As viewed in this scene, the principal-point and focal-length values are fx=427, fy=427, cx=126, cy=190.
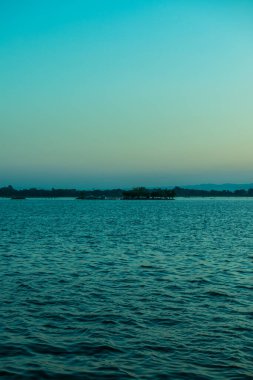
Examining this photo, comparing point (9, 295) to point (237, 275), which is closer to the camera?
point (9, 295)

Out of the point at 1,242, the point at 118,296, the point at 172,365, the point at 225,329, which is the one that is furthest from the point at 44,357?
the point at 1,242

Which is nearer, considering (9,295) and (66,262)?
(9,295)

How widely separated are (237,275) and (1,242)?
3239cm

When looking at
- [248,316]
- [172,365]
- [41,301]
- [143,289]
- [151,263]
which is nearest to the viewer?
[172,365]

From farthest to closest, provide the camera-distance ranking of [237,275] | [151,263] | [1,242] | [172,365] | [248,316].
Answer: [1,242] < [151,263] < [237,275] < [248,316] < [172,365]

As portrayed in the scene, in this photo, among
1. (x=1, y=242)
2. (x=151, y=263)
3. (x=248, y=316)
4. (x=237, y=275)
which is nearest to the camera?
(x=248, y=316)

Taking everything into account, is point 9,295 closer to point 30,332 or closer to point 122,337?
point 30,332

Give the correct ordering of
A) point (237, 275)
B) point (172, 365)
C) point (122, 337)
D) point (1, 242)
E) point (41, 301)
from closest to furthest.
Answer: point (172, 365), point (122, 337), point (41, 301), point (237, 275), point (1, 242)

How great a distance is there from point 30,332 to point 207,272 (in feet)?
55.9

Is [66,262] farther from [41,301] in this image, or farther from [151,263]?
[41,301]

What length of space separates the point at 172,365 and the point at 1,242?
137 ft

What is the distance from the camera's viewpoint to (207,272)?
31.2 m

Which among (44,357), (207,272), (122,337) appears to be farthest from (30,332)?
(207,272)

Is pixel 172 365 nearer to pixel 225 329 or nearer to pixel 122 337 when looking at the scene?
pixel 122 337
